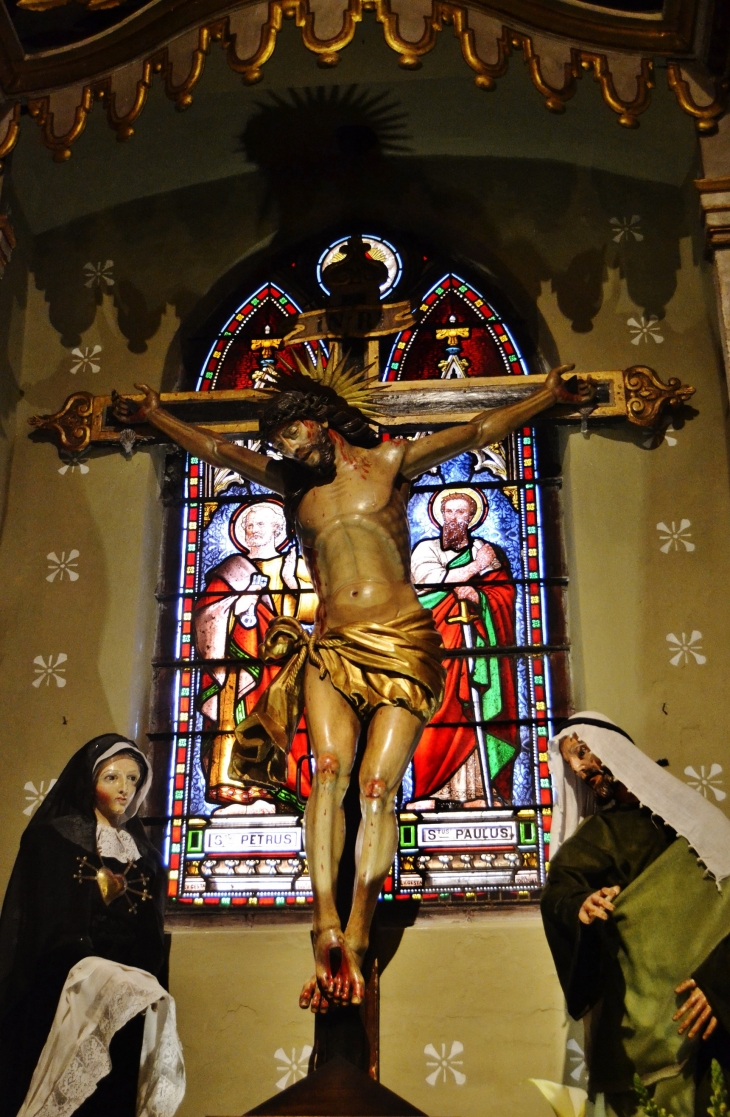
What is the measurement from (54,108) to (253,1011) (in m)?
2.71

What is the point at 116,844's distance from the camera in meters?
4.31

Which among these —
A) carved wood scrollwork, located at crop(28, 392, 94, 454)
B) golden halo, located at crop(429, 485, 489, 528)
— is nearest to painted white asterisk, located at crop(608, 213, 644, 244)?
golden halo, located at crop(429, 485, 489, 528)

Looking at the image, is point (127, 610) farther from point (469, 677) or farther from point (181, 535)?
point (469, 677)

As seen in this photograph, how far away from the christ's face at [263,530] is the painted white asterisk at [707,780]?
1.56 metres

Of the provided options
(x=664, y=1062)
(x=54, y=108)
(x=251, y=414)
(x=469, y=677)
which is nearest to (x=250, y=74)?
(x=54, y=108)

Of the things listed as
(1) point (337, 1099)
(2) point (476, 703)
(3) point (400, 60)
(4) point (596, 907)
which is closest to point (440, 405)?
(2) point (476, 703)

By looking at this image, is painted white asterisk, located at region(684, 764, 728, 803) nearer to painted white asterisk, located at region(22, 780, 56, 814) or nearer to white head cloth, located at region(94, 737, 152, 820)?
white head cloth, located at region(94, 737, 152, 820)

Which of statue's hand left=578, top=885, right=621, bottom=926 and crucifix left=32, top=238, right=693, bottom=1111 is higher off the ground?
crucifix left=32, top=238, right=693, bottom=1111

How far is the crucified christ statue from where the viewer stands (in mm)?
4039

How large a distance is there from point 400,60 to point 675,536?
1.64 metres

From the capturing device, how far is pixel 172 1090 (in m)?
4.08

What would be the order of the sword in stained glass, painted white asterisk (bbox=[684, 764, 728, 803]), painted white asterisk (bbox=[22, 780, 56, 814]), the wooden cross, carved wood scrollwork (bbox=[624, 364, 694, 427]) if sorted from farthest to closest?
carved wood scrollwork (bbox=[624, 364, 694, 427]), the wooden cross, the sword in stained glass, painted white asterisk (bbox=[22, 780, 56, 814]), painted white asterisk (bbox=[684, 764, 728, 803])

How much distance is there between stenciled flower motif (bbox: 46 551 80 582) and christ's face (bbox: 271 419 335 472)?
88 cm

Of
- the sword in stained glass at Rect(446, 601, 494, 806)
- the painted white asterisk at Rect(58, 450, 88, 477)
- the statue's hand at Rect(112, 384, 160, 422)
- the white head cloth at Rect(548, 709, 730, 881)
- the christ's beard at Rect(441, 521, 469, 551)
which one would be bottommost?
A: the white head cloth at Rect(548, 709, 730, 881)
